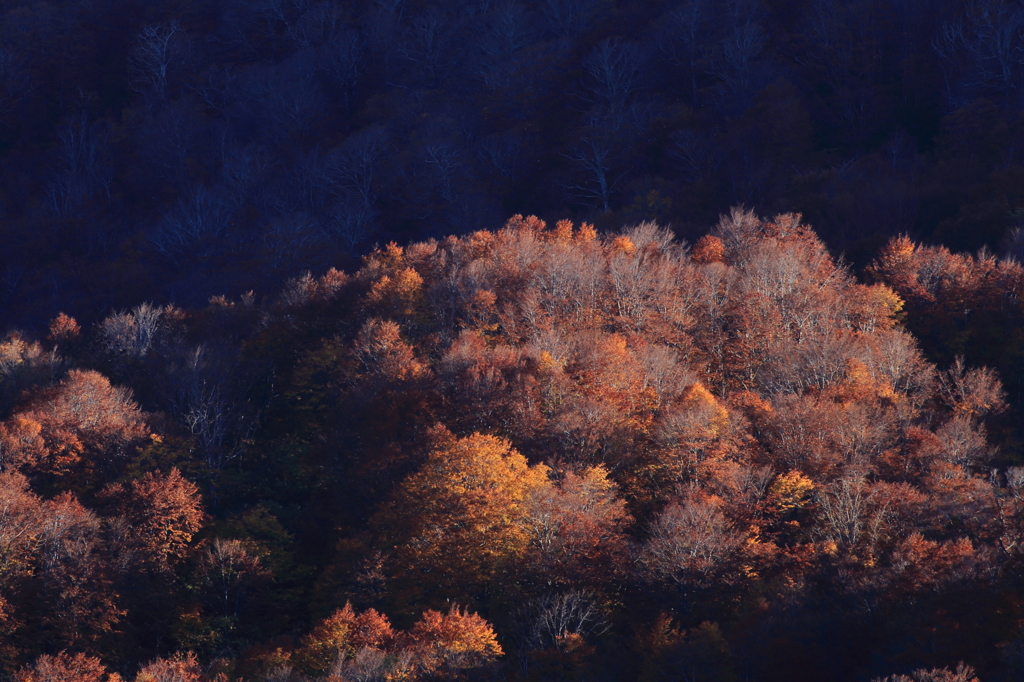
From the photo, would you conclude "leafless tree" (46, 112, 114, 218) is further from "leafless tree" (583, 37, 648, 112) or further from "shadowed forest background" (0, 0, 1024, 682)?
"leafless tree" (583, 37, 648, 112)

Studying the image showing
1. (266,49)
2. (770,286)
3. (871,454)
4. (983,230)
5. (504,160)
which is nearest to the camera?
(871,454)

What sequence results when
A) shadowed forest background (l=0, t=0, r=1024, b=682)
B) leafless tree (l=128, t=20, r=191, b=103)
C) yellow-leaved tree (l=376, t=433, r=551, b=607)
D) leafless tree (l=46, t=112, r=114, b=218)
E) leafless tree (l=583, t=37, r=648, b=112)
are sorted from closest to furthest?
shadowed forest background (l=0, t=0, r=1024, b=682), yellow-leaved tree (l=376, t=433, r=551, b=607), leafless tree (l=583, t=37, r=648, b=112), leafless tree (l=46, t=112, r=114, b=218), leafless tree (l=128, t=20, r=191, b=103)

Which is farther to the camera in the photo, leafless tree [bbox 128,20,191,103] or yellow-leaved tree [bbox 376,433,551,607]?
leafless tree [bbox 128,20,191,103]

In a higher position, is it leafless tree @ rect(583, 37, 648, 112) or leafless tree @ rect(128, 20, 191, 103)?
leafless tree @ rect(128, 20, 191, 103)

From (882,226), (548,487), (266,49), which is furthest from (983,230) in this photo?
(266,49)

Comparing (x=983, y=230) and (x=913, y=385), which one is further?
(x=983, y=230)

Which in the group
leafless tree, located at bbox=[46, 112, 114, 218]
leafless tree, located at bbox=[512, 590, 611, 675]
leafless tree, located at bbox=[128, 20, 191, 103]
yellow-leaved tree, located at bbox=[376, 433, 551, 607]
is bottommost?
leafless tree, located at bbox=[512, 590, 611, 675]

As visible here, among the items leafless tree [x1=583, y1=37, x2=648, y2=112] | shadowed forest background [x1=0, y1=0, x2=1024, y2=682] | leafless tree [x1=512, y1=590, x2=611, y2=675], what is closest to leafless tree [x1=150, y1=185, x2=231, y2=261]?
shadowed forest background [x1=0, y1=0, x2=1024, y2=682]

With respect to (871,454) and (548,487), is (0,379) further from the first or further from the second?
(871,454)

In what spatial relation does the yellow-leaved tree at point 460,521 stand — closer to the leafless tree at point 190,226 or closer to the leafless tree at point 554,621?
the leafless tree at point 554,621
